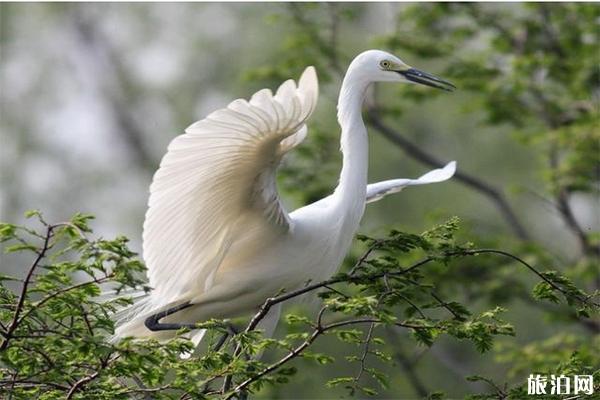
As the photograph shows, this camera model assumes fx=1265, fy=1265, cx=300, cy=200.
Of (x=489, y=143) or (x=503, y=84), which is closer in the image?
(x=503, y=84)

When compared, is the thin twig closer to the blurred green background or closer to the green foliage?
the green foliage

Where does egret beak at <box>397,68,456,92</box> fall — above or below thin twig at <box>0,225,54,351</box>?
above

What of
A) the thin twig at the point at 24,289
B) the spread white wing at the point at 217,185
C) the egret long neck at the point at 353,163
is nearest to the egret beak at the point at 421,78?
the egret long neck at the point at 353,163

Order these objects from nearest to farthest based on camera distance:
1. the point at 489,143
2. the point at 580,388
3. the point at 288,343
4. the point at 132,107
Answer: the point at 288,343, the point at 580,388, the point at 489,143, the point at 132,107

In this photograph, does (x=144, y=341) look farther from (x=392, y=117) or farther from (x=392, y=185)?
(x=392, y=117)

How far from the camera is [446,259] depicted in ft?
11.6

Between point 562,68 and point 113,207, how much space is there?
10.5 metres

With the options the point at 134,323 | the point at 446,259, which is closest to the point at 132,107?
the point at 134,323

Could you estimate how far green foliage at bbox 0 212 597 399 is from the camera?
3.15 meters

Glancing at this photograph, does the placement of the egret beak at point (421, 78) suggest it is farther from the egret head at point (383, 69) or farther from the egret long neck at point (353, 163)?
the egret long neck at point (353, 163)

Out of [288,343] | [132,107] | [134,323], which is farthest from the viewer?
[132,107]

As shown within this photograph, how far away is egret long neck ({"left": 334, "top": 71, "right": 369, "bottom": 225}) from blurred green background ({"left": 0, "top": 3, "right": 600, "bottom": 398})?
2370 mm

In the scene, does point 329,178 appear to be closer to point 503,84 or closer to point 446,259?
point 503,84

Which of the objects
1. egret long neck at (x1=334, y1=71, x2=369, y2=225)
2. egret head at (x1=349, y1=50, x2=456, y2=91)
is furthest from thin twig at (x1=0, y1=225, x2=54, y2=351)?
egret head at (x1=349, y1=50, x2=456, y2=91)
